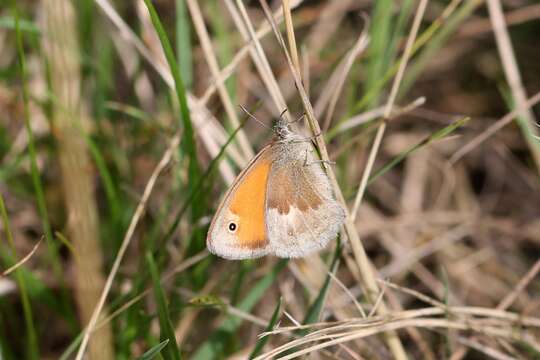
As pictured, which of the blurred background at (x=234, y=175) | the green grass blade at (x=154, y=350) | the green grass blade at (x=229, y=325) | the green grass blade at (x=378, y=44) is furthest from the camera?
the green grass blade at (x=378, y=44)

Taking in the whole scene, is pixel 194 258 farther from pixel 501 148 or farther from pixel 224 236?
pixel 501 148

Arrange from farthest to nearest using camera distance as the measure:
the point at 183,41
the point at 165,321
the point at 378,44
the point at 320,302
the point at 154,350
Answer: the point at 378,44 < the point at 183,41 < the point at 320,302 < the point at 165,321 < the point at 154,350

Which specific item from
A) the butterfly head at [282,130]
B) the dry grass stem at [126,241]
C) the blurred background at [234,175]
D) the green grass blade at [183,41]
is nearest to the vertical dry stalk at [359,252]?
the blurred background at [234,175]

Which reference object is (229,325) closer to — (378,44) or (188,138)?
(188,138)

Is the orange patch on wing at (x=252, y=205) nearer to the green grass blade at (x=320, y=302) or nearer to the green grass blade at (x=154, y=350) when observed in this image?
the green grass blade at (x=320, y=302)

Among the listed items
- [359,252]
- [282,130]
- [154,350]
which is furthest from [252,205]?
[154,350]

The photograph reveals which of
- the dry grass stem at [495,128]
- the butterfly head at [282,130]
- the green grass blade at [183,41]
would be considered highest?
the green grass blade at [183,41]

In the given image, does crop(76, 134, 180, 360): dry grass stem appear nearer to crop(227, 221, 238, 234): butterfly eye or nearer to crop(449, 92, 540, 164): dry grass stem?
crop(227, 221, 238, 234): butterfly eye

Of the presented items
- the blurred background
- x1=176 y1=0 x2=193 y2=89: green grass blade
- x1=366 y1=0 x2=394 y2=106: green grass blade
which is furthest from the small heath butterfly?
x1=366 y1=0 x2=394 y2=106: green grass blade
